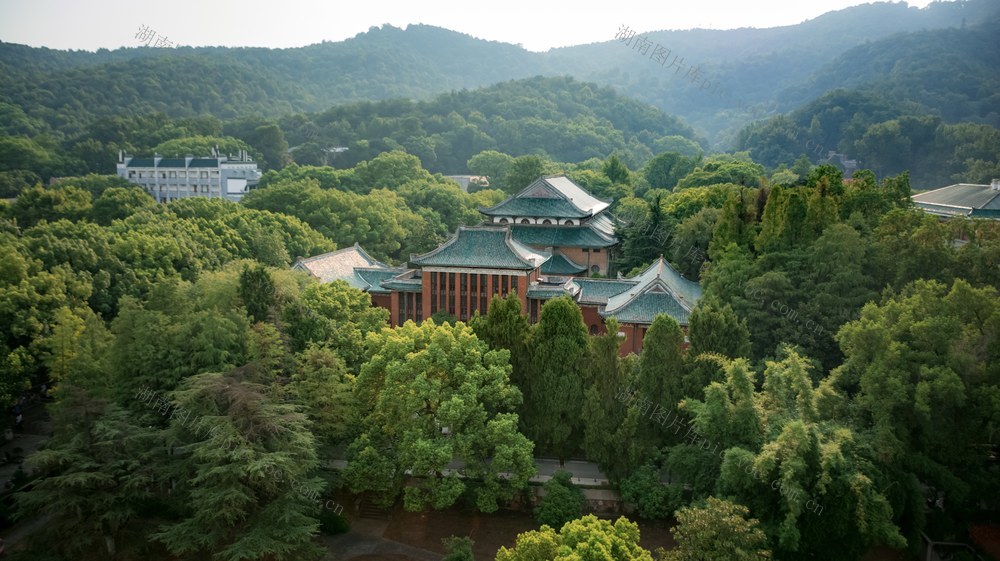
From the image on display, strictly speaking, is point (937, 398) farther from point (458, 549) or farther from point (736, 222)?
point (736, 222)

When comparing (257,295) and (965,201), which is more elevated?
(965,201)

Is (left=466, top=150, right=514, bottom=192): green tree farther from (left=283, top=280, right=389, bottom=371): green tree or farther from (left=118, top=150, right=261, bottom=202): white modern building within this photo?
(left=283, top=280, right=389, bottom=371): green tree

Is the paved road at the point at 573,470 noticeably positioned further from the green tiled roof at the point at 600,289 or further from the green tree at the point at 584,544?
the green tiled roof at the point at 600,289

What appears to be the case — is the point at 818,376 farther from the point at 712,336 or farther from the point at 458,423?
the point at 458,423

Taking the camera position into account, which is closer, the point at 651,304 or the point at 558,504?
the point at 558,504

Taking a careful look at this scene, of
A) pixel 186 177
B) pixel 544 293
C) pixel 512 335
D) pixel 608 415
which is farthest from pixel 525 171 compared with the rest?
pixel 608 415
